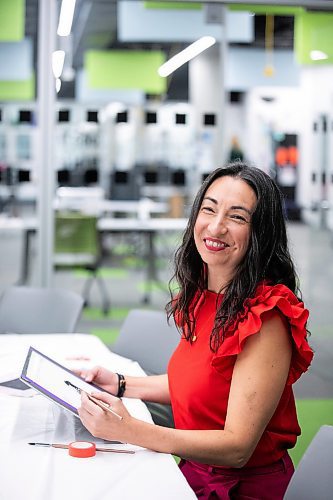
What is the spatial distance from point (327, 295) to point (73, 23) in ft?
9.15

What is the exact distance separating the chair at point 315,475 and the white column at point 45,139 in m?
3.99

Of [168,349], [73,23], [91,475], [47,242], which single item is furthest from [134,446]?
[73,23]

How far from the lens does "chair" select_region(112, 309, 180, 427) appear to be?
138 inches

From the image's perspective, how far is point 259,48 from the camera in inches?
228

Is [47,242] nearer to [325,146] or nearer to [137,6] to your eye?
[137,6]

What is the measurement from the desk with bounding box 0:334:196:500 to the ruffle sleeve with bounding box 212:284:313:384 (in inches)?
13.5

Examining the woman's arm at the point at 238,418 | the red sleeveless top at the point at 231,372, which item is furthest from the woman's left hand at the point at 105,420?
the red sleeveless top at the point at 231,372

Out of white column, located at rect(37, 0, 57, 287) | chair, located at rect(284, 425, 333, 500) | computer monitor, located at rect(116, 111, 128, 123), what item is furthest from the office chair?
chair, located at rect(284, 425, 333, 500)

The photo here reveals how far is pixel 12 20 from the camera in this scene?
5.59 meters

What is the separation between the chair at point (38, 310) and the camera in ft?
13.9

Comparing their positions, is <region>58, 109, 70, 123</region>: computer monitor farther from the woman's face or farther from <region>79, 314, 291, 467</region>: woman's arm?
<region>79, 314, 291, 467</region>: woman's arm

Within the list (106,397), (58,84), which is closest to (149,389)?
(106,397)

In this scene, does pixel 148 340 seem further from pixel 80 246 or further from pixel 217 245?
pixel 80 246

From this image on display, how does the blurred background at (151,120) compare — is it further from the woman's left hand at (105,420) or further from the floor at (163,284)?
the woman's left hand at (105,420)
